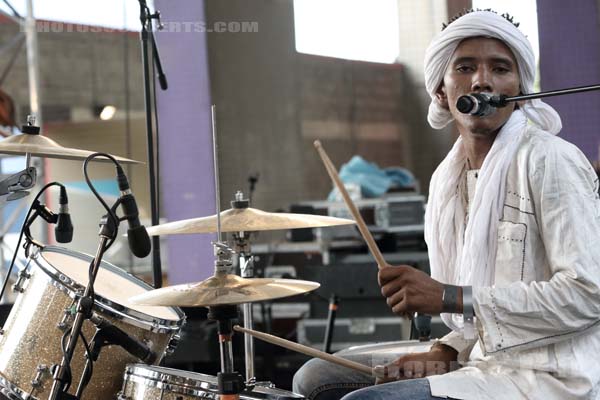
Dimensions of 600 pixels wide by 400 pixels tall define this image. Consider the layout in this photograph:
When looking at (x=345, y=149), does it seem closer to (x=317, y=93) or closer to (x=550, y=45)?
(x=317, y=93)

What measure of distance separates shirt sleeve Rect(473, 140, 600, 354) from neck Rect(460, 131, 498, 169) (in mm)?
225

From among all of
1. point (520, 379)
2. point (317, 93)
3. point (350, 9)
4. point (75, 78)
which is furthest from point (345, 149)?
point (520, 379)

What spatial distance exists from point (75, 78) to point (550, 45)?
2.68m

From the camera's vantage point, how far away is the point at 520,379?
5.80 ft

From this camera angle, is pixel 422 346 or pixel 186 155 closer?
pixel 422 346

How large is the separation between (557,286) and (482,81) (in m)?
0.49

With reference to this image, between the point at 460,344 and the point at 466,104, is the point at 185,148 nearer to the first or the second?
the point at 460,344

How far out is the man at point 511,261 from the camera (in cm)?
173

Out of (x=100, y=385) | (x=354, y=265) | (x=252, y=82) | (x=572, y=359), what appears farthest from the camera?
(x=252, y=82)

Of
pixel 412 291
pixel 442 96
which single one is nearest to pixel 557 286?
pixel 412 291

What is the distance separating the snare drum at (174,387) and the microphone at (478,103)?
0.79 m

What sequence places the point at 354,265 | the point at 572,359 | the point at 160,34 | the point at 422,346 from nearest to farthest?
the point at 572,359 → the point at 422,346 → the point at 354,265 → the point at 160,34

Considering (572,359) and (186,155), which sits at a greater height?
(186,155)

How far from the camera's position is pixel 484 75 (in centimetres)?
197
